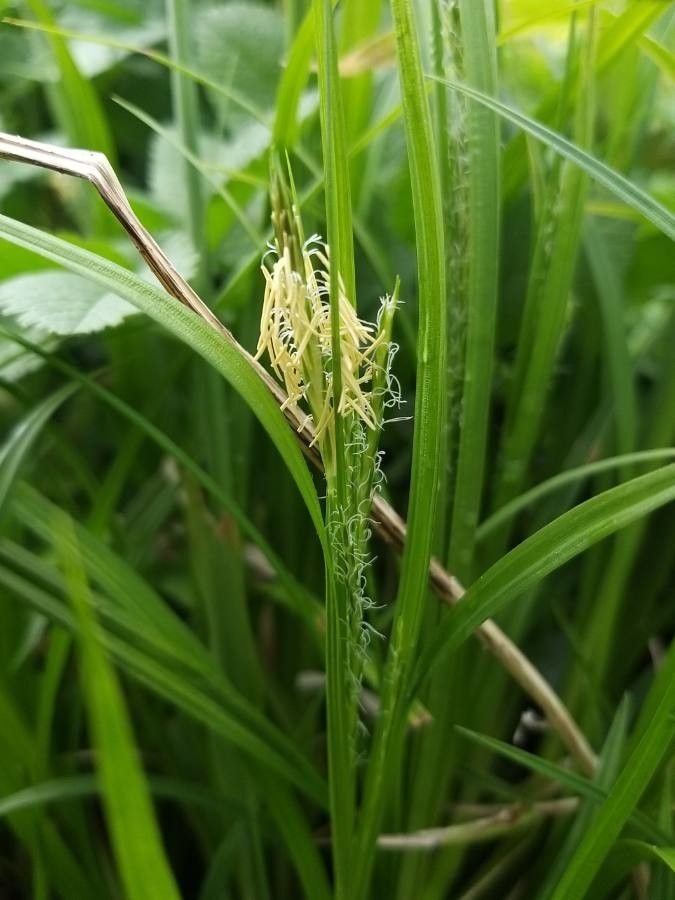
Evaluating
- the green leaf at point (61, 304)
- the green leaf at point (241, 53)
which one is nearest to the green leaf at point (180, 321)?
the green leaf at point (61, 304)

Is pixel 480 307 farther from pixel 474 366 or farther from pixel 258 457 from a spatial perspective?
pixel 258 457

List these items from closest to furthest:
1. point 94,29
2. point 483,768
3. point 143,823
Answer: point 143,823, point 483,768, point 94,29

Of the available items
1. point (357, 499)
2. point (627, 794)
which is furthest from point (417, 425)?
point (627, 794)

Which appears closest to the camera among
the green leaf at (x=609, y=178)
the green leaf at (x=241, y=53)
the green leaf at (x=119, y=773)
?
the green leaf at (x=119, y=773)

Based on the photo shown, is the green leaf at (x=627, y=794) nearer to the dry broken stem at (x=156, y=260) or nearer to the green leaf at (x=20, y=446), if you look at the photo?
the dry broken stem at (x=156, y=260)

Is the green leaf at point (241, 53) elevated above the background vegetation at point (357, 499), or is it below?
above

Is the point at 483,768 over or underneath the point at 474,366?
underneath

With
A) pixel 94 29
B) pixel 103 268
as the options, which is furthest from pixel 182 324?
pixel 94 29

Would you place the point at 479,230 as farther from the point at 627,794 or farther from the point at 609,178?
the point at 627,794
